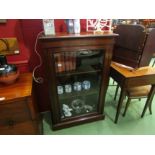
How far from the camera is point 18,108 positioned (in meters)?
1.15

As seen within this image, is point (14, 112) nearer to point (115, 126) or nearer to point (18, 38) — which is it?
point (18, 38)

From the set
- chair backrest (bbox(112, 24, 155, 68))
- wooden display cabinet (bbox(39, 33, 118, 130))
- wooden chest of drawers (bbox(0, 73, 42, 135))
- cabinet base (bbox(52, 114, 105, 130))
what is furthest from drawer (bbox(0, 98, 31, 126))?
chair backrest (bbox(112, 24, 155, 68))

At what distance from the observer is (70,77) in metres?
1.69

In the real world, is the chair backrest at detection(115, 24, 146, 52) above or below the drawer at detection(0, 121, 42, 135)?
above

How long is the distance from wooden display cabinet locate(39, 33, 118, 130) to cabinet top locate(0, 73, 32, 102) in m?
0.22

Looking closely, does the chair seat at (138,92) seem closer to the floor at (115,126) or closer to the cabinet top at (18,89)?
the floor at (115,126)

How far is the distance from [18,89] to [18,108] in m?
0.17

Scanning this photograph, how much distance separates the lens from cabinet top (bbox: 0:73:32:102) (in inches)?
43.5

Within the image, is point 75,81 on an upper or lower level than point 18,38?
lower

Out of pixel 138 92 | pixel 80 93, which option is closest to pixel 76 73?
pixel 80 93

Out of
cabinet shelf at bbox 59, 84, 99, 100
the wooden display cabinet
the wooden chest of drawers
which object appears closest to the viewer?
the wooden chest of drawers

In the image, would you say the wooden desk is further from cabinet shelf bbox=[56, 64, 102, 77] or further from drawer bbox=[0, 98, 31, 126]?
drawer bbox=[0, 98, 31, 126]
